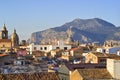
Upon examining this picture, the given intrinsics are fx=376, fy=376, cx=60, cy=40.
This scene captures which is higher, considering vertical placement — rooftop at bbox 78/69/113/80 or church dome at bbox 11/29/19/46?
church dome at bbox 11/29/19/46

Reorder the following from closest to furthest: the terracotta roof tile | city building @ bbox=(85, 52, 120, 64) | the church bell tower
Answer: the terracotta roof tile → city building @ bbox=(85, 52, 120, 64) → the church bell tower

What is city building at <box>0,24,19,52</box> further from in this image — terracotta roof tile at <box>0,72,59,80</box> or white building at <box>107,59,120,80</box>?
white building at <box>107,59,120,80</box>

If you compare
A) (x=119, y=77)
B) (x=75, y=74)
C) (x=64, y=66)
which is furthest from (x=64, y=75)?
(x=119, y=77)

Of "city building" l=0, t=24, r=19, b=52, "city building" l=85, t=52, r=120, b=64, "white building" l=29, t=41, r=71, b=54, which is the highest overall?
"city building" l=0, t=24, r=19, b=52

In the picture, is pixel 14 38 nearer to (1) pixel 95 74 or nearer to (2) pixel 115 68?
(1) pixel 95 74

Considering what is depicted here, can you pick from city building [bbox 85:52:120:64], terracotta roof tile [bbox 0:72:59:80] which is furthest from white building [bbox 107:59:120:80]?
city building [bbox 85:52:120:64]

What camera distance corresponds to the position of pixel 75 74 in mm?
39000

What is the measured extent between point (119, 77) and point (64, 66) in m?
8.83

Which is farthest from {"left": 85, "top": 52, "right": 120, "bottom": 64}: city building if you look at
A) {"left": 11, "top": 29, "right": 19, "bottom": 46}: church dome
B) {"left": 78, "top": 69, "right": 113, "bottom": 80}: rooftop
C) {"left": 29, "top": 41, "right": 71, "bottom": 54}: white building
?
{"left": 11, "top": 29, "right": 19, "bottom": 46}: church dome

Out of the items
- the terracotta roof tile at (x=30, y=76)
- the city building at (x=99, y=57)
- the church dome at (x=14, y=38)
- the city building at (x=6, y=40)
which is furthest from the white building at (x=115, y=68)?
the church dome at (x=14, y=38)

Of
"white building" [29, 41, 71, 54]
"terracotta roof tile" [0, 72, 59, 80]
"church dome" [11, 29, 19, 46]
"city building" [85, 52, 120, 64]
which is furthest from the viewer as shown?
"church dome" [11, 29, 19, 46]

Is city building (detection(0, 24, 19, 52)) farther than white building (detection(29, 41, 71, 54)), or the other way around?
city building (detection(0, 24, 19, 52))

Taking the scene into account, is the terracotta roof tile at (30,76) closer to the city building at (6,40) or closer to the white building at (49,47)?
the white building at (49,47)

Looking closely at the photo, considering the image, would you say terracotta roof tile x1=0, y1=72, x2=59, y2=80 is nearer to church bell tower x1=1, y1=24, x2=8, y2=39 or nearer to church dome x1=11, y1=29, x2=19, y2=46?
church dome x1=11, y1=29, x2=19, y2=46
